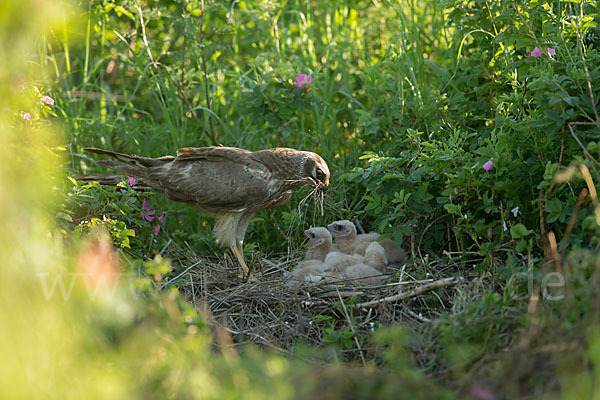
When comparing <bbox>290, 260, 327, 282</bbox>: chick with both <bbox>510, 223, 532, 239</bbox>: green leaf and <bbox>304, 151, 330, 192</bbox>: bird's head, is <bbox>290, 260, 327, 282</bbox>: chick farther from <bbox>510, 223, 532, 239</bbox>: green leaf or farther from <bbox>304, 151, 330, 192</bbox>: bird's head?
<bbox>510, 223, 532, 239</bbox>: green leaf

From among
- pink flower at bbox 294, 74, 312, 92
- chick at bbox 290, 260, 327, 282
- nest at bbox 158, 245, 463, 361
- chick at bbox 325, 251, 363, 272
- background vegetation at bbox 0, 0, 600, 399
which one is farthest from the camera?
pink flower at bbox 294, 74, 312, 92

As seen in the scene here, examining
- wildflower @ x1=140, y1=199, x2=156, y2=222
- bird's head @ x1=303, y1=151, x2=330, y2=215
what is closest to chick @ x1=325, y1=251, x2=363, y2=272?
bird's head @ x1=303, y1=151, x2=330, y2=215

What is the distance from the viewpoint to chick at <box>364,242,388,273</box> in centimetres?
440

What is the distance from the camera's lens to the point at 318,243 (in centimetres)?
474

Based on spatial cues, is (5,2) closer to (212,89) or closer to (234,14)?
(212,89)

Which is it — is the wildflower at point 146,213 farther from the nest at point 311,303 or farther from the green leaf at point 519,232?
the green leaf at point 519,232

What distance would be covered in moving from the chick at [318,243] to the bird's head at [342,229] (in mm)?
132

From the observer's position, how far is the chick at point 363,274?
13.7ft

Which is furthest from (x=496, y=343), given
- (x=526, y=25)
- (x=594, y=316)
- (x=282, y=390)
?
(x=526, y=25)

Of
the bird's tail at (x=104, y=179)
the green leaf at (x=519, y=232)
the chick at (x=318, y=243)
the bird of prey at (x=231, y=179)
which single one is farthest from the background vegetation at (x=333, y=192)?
the chick at (x=318, y=243)

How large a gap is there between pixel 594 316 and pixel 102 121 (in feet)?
15.7

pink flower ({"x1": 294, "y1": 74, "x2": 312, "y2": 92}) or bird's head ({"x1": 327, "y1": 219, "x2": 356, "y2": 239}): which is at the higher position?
pink flower ({"x1": 294, "y1": 74, "x2": 312, "y2": 92})

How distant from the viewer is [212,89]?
612 cm

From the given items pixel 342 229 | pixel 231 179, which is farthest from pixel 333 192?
pixel 231 179
